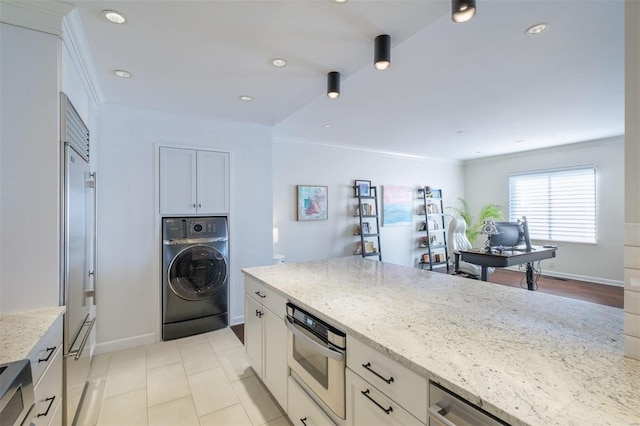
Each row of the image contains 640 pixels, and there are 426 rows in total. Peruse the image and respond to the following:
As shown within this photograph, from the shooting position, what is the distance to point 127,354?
2.85m

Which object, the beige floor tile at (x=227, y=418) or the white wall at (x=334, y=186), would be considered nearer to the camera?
the beige floor tile at (x=227, y=418)

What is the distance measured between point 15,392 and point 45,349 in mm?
464

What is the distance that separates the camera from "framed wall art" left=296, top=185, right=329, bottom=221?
16.4 feet

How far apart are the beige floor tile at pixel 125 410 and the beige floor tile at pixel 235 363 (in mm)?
627

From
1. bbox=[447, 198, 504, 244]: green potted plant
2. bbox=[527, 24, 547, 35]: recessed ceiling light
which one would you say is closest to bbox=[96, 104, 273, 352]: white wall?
bbox=[527, 24, 547, 35]: recessed ceiling light

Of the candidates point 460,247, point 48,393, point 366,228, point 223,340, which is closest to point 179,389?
point 223,340

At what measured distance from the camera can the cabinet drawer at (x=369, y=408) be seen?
3.43 feet

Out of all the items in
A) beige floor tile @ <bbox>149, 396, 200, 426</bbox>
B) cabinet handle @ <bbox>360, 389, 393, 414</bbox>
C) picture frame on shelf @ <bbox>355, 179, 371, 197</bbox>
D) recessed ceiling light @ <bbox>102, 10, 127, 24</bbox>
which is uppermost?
recessed ceiling light @ <bbox>102, 10, 127, 24</bbox>

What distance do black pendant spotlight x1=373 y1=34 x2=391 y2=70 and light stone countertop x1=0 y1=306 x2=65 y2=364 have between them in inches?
86.3

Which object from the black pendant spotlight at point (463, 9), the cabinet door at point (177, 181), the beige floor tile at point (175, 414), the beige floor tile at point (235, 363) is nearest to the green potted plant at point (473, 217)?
the beige floor tile at point (235, 363)

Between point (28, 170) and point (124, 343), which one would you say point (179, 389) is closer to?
point (124, 343)

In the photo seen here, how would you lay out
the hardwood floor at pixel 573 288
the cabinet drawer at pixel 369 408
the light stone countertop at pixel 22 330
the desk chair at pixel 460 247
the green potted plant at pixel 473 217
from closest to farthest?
the cabinet drawer at pixel 369 408, the light stone countertop at pixel 22 330, the hardwood floor at pixel 573 288, the desk chair at pixel 460 247, the green potted plant at pixel 473 217

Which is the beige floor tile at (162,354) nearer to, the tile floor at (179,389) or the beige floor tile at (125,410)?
the tile floor at (179,389)

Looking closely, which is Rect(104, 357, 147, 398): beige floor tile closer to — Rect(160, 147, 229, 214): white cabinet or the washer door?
the washer door
